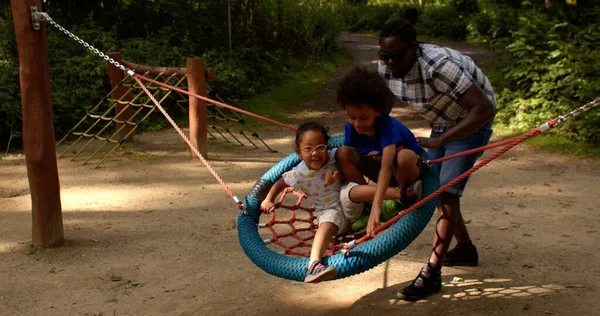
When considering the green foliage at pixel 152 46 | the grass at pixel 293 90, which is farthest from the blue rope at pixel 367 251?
the grass at pixel 293 90

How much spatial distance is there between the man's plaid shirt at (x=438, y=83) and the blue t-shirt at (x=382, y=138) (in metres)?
0.19

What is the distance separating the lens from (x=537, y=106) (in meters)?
9.11

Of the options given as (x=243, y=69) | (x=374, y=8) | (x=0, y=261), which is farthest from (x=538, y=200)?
(x=374, y=8)

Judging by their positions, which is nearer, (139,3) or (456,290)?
(456,290)

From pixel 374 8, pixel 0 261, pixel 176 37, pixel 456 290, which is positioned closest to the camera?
pixel 456 290

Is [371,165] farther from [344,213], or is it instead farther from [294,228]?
[294,228]

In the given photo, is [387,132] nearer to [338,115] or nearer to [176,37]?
[338,115]

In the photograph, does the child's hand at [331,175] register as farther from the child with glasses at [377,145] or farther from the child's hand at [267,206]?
the child's hand at [267,206]

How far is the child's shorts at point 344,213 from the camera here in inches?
132

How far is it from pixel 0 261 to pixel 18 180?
2588 mm

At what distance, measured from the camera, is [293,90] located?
13062 millimetres

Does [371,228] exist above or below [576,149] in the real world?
above

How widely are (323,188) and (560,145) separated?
567cm

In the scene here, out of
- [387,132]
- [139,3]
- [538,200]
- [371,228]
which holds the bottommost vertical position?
[538,200]
